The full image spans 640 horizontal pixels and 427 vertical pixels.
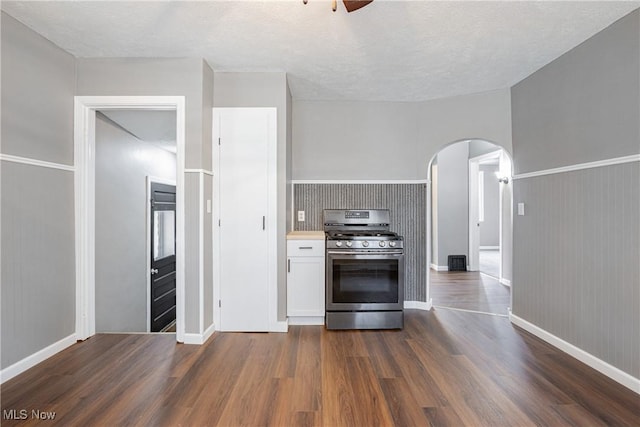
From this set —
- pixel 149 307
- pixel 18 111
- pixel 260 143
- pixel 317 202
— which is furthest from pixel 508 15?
pixel 149 307

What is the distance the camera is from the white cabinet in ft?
10.3

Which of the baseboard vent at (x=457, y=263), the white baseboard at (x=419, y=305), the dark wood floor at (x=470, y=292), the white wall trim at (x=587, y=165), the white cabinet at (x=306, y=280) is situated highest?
the white wall trim at (x=587, y=165)

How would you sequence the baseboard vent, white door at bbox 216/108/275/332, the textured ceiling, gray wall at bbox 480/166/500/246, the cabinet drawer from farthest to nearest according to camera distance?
gray wall at bbox 480/166/500/246 < the baseboard vent < the cabinet drawer < white door at bbox 216/108/275/332 < the textured ceiling

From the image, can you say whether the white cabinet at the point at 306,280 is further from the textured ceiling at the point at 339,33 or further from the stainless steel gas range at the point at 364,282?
the textured ceiling at the point at 339,33

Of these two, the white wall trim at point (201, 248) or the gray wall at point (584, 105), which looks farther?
the white wall trim at point (201, 248)

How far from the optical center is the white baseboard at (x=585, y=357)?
2.08 meters

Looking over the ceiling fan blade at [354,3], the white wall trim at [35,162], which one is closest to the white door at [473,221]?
the ceiling fan blade at [354,3]

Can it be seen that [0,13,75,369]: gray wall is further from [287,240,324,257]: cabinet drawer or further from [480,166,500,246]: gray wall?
[480,166,500,246]: gray wall

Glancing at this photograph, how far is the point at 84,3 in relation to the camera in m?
2.01

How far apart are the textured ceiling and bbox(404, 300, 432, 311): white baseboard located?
8.10 feet

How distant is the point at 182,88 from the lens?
275 cm

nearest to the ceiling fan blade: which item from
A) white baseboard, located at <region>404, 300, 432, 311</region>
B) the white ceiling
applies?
the white ceiling

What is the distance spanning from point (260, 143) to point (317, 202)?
1080 millimetres

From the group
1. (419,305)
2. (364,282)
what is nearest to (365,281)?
(364,282)
